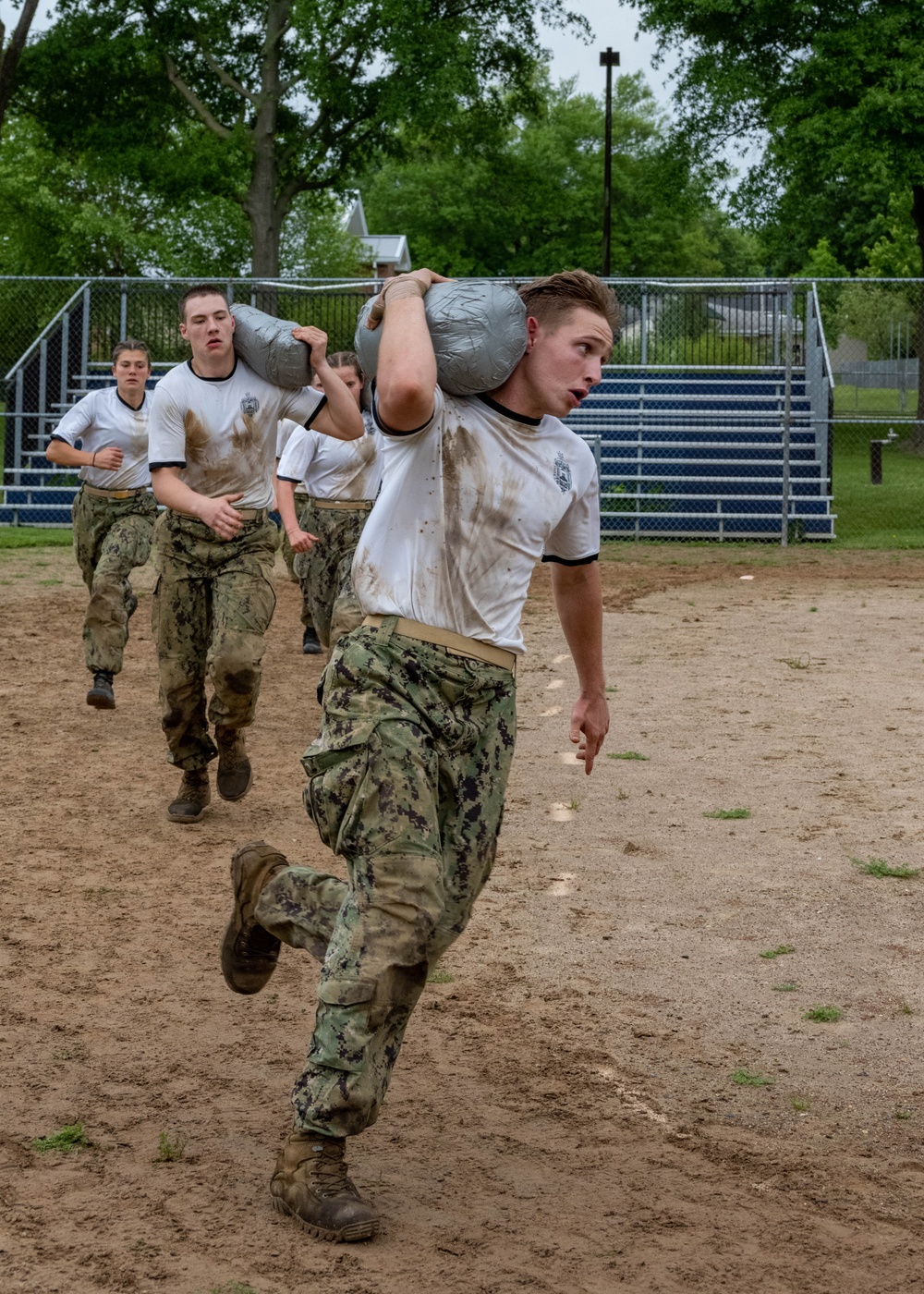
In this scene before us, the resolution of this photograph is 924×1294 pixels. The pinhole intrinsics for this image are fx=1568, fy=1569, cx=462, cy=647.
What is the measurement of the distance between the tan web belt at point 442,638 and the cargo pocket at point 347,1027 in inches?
30.5

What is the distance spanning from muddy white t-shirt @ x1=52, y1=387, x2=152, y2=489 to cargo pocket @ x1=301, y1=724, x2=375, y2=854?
6746 mm

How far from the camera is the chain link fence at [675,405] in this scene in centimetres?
2097

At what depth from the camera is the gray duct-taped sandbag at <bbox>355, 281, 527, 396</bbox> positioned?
A: 3.49m

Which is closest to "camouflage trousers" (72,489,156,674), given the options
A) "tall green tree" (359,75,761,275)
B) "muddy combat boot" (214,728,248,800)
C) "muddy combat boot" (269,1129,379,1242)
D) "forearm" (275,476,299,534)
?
"forearm" (275,476,299,534)

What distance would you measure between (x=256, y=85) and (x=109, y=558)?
23.0m

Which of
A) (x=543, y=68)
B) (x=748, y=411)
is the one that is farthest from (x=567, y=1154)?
(x=543, y=68)

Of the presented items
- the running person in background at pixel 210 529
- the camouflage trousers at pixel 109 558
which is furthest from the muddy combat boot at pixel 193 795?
the camouflage trousers at pixel 109 558

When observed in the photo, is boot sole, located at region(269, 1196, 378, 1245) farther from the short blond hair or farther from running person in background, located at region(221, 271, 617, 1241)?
the short blond hair

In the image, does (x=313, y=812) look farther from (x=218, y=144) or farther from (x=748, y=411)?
(x=218, y=144)

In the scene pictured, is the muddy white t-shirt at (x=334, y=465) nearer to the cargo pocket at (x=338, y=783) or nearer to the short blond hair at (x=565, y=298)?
the short blond hair at (x=565, y=298)

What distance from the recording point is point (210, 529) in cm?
681

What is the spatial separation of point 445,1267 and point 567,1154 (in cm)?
68

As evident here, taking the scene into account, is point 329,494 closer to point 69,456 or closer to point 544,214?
point 69,456

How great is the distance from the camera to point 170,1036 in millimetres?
4617
